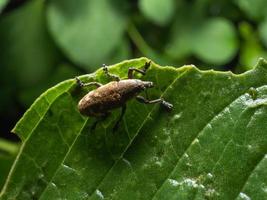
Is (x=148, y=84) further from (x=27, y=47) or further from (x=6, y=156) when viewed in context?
(x=27, y=47)

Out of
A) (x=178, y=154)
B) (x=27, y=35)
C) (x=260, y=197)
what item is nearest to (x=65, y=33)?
(x=27, y=35)

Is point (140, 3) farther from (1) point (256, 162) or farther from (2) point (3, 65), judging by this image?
(1) point (256, 162)

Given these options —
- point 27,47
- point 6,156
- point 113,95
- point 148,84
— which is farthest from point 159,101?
point 27,47

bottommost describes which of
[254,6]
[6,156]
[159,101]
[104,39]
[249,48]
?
[6,156]

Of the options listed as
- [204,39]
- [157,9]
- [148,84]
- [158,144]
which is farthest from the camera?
[204,39]

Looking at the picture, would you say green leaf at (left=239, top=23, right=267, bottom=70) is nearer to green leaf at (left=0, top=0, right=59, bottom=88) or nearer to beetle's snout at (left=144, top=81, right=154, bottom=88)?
green leaf at (left=0, top=0, right=59, bottom=88)

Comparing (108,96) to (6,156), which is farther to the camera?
(6,156)

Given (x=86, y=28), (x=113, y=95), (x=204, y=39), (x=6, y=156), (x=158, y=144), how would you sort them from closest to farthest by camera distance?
(x=158, y=144)
(x=113, y=95)
(x=6, y=156)
(x=86, y=28)
(x=204, y=39)
